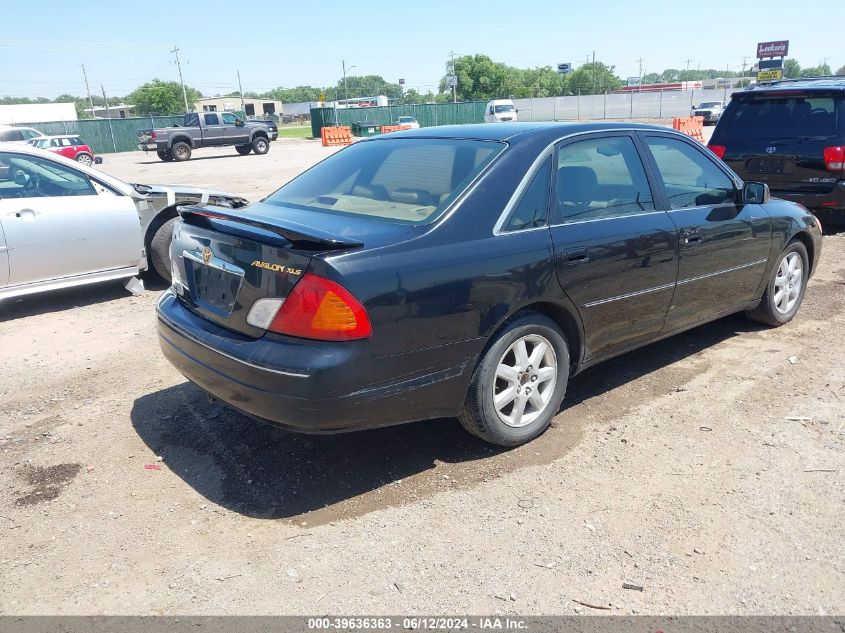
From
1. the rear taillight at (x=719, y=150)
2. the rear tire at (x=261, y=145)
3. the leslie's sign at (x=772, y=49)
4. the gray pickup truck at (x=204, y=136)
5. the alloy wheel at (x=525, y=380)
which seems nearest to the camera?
the alloy wheel at (x=525, y=380)

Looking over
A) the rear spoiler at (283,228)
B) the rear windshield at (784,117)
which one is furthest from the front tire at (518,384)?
the rear windshield at (784,117)

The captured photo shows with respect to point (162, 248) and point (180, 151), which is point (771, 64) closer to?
point (180, 151)

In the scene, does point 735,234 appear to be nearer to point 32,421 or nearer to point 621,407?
point 621,407

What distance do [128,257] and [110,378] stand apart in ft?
7.63

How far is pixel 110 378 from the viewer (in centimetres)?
491

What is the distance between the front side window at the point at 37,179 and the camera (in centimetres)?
625

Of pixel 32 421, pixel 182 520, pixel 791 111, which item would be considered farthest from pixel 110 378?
pixel 791 111

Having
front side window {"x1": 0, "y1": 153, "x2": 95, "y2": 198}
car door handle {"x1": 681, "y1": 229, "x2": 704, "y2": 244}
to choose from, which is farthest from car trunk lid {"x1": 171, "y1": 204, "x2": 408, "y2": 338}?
front side window {"x1": 0, "y1": 153, "x2": 95, "y2": 198}

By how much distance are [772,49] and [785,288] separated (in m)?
86.5

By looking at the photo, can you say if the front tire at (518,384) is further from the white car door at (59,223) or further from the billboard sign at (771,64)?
the billboard sign at (771,64)

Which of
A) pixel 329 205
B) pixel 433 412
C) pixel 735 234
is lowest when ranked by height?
pixel 433 412

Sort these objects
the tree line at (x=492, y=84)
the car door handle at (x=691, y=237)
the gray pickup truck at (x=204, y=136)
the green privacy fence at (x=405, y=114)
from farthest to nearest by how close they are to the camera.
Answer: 1. the tree line at (x=492, y=84)
2. the green privacy fence at (x=405, y=114)
3. the gray pickup truck at (x=204, y=136)
4. the car door handle at (x=691, y=237)

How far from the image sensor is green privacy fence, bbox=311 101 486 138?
5065cm

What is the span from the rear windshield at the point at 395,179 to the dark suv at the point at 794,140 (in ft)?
19.7
